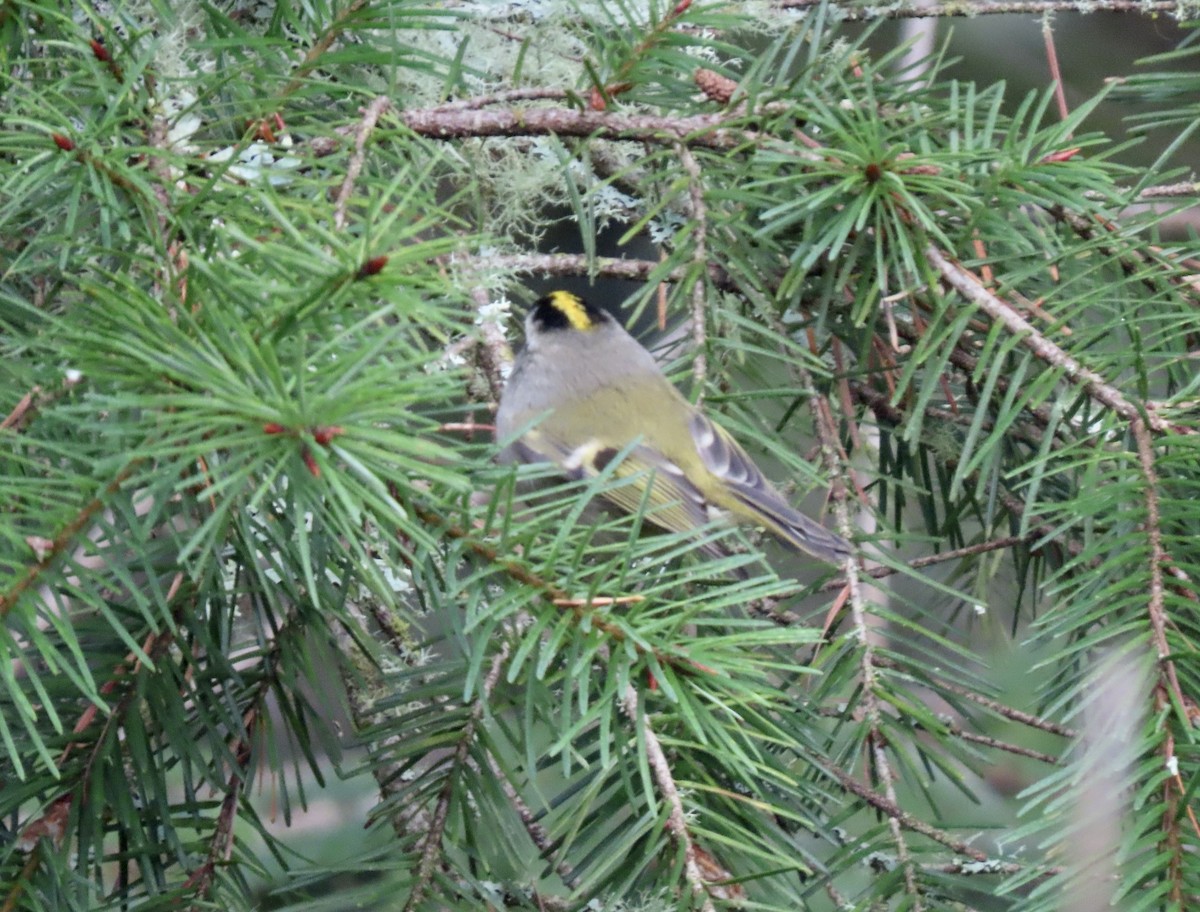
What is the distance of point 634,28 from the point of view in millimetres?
935

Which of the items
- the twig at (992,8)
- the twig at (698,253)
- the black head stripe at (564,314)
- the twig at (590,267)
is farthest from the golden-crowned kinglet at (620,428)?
the twig at (992,8)

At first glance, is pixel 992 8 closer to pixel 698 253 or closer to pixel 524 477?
pixel 698 253

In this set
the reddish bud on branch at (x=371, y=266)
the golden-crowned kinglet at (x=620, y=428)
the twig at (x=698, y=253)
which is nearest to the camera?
the reddish bud on branch at (x=371, y=266)

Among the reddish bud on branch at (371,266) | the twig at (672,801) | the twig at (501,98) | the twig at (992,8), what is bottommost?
the twig at (672,801)

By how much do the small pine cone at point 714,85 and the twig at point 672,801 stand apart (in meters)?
0.54

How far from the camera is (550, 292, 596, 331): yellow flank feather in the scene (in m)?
1.53

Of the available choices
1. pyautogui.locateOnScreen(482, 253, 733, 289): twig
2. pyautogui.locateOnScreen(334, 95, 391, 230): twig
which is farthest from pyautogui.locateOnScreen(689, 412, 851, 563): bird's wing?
pyautogui.locateOnScreen(334, 95, 391, 230): twig

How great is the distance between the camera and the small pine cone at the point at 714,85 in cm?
103

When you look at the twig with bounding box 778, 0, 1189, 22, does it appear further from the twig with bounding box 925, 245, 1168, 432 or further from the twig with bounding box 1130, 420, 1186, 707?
the twig with bounding box 1130, 420, 1186, 707

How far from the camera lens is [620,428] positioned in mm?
1488

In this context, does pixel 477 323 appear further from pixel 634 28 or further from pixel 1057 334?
pixel 1057 334

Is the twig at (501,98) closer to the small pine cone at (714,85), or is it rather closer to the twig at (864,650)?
the small pine cone at (714,85)

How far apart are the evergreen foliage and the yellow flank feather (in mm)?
382

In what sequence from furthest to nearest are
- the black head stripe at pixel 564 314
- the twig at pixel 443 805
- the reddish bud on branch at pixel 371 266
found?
1. the black head stripe at pixel 564 314
2. the twig at pixel 443 805
3. the reddish bud on branch at pixel 371 266
